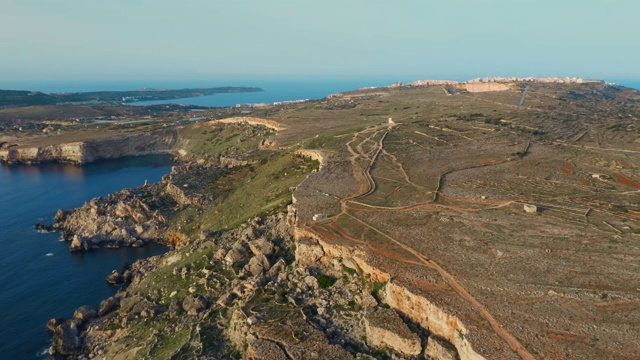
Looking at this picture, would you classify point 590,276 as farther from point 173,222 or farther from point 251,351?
point 173,222

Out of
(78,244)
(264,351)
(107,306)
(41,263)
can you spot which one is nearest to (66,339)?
(107,306)

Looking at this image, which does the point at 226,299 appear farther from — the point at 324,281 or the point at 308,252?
the point at 324,281

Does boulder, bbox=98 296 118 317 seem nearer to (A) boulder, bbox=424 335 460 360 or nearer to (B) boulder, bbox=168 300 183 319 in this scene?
(B) boulder, bbox=168 300 183 319

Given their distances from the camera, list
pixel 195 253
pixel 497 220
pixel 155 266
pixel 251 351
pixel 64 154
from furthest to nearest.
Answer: pixel 64 154 < pixel 155 266 < pixel 195 253 < pixel 497 220 < pixel 251 351

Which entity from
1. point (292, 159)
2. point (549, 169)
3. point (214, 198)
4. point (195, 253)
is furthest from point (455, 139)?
point (195, 253)

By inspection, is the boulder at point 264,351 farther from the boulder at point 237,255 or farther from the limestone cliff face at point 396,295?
the boulder at point 237,255

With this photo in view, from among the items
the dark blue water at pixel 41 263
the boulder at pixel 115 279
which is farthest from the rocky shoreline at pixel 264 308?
the dark blue water at pixel 41 263

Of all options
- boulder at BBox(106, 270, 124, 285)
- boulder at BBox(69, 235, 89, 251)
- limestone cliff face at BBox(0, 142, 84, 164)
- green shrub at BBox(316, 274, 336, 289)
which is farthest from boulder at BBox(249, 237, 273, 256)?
limestone cliff face at BBox(0, 142, 84, 164)

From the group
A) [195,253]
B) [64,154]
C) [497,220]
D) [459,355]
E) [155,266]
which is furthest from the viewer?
[64,154]
